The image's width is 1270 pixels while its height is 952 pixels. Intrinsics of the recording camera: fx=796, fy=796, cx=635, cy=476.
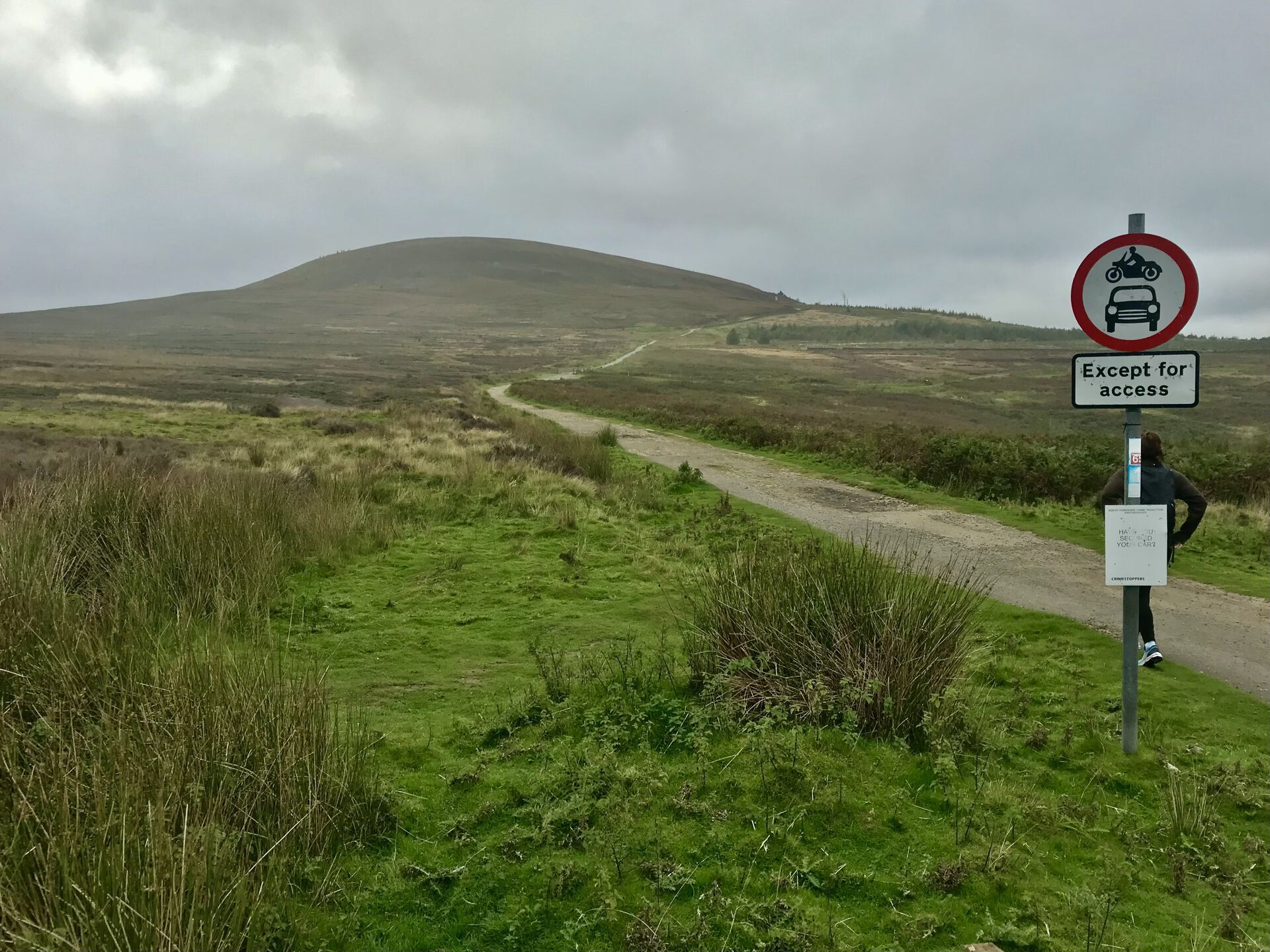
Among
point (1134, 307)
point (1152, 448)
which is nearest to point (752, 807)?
point (1134, 307)

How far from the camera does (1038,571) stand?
968 centimetres

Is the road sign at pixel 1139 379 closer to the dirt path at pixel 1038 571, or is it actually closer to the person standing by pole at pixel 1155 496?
the dirt path at pixel 1038 571

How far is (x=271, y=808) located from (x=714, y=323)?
160 meters

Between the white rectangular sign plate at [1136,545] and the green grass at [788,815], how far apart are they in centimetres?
109

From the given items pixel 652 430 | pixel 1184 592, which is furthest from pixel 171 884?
pixel 652 430

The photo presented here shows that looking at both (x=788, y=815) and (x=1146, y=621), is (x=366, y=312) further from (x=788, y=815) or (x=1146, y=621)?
(x=788, y=815)

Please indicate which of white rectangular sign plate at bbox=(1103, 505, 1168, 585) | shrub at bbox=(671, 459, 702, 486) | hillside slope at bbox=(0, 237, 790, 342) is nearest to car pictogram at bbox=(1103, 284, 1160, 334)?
white rectangular sign plate at bbox=(1103, 505, 1168, 585)

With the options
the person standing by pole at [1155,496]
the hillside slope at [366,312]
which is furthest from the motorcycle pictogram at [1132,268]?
the hillside slope at [366,312]

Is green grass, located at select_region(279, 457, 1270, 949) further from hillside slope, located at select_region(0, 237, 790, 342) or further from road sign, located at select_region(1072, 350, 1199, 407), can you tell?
hillside slope, located at select_region(0, 237, 790, 342)

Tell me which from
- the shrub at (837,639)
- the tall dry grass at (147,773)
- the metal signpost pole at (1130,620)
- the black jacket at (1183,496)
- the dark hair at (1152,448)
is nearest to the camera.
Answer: the tall dry grass at (147,773)

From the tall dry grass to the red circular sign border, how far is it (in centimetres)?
456

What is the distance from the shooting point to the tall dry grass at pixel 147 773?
8.47 ft

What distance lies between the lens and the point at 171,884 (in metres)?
2.55

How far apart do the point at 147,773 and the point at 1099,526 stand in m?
12.8
